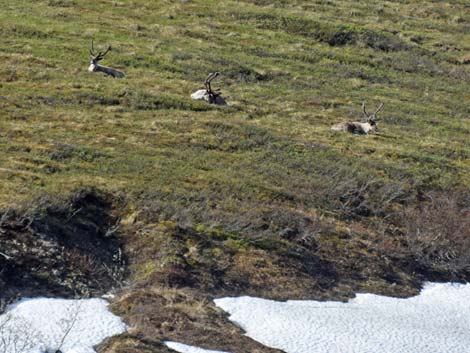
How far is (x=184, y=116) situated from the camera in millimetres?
30125

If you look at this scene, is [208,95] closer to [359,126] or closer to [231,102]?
[231,102]

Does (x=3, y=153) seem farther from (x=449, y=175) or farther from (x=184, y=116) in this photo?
(x=449, y=175)

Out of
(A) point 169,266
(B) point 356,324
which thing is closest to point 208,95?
(A) point 169,266

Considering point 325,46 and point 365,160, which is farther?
point 325,46

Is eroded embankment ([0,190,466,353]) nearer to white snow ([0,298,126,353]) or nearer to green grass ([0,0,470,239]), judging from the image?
white snow ([0,298,126,353])

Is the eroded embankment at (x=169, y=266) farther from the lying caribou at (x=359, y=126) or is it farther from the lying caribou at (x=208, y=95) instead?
the lying caribou at (x=208, y=95)

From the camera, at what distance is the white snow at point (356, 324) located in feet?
54.6

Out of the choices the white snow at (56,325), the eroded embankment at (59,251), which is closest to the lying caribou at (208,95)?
the eroded embankment at (59,251)

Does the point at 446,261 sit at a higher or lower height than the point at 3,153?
lower

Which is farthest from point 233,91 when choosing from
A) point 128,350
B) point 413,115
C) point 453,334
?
point 128,350

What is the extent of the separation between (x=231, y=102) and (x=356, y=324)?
1719 cm

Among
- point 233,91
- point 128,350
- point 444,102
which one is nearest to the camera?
point 128,350

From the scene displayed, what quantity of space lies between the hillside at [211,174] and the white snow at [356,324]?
1.60ft

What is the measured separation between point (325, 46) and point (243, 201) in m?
26.2
